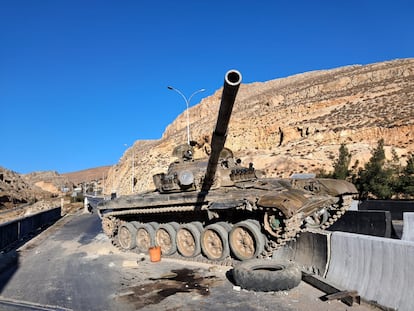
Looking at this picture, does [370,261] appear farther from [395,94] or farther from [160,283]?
[395,94]

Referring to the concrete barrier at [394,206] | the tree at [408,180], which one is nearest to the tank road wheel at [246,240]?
the concrete barrier at [394,206]

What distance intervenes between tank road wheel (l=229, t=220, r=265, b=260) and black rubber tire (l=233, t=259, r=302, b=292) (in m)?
1.60

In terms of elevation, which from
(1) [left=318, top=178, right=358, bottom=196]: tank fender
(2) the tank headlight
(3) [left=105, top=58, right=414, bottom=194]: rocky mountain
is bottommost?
(1) [left=318, top=178, right=358, bottom=196]: tank fender

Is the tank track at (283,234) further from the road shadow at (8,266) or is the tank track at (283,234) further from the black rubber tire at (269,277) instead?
the road shadow at (8,266)

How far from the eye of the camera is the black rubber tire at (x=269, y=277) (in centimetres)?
882

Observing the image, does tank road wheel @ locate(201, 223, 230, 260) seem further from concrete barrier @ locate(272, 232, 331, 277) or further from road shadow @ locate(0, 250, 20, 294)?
road shadow @ locate(0, 250, 20, 294)

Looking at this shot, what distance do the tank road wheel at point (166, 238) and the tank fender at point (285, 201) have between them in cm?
408

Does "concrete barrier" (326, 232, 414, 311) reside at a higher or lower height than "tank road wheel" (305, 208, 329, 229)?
lower

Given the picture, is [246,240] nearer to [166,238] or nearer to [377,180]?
[166,238]

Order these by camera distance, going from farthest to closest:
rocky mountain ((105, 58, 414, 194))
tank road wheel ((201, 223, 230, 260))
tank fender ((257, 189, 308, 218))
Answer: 1. rocky mountain ((105, 58, 414, 194))
2. tank road wheel ((201, 223, 230, 260))
3. tank fender ((257, 189, 308, 218))

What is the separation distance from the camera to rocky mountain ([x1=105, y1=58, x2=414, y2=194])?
132 feet

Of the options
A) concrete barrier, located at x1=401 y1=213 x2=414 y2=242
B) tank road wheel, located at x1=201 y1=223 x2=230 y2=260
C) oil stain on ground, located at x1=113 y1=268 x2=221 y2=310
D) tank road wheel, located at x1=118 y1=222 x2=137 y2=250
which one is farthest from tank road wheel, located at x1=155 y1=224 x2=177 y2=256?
concrete barrier, located at x1=401 y1=213 x2=414 y2=242

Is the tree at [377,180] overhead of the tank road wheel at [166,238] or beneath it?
overhead

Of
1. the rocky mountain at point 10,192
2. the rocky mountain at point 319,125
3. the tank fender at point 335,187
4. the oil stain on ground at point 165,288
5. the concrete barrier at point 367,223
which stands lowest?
the oil stain on ground at point 165,288
